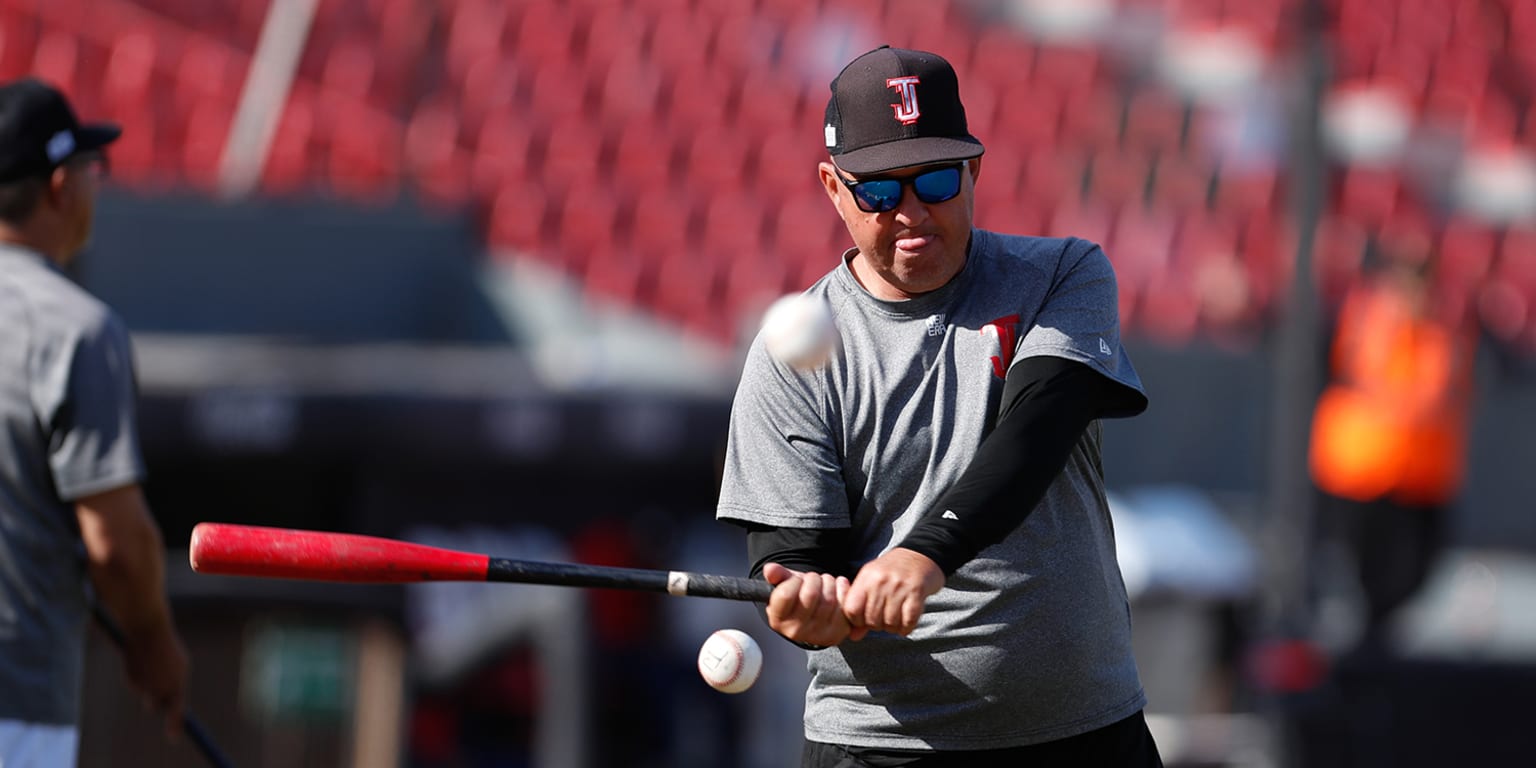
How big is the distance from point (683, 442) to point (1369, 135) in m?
6.22

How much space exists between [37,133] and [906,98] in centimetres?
167

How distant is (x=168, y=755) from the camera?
5.93 meters

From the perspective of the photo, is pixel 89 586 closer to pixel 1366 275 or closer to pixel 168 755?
pixel 168 755

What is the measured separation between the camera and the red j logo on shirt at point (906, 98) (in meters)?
2.81

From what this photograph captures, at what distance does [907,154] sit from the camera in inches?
109

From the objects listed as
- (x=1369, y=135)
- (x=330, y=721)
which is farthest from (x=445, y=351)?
(x=1369, y=135)

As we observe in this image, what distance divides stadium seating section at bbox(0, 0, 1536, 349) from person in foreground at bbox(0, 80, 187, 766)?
19.3 feet

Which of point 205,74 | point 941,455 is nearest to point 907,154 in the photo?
point 941,455

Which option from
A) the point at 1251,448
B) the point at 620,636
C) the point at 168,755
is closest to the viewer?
the point at 168,755

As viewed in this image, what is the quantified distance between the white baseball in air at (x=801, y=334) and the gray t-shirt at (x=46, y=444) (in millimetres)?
1241

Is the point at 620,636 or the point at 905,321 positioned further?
the point at 620,636

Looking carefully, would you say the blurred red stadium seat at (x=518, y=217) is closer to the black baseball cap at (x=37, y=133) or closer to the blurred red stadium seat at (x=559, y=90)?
the blurred red stadium seat at (x=559, y=90)

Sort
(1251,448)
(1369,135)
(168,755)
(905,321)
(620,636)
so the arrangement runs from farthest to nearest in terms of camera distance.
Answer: (1369,135) → (1251,448) → (620,636) → (168,755) → (905,321)

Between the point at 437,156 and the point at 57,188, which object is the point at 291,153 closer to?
the point at 437,156
